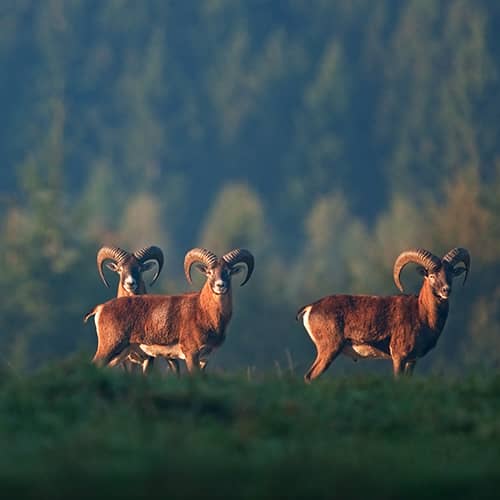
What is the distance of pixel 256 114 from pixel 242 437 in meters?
157

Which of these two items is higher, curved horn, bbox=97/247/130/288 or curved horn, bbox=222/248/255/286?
curved horn, bbox=97/247/130/288

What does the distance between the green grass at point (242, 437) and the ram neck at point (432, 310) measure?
17.9ft

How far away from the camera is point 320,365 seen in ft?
80.8

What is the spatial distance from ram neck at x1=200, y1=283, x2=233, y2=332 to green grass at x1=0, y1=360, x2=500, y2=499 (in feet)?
18.5

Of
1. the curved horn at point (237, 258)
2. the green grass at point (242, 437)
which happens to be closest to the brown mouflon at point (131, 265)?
the curved horn at point (237, 258)

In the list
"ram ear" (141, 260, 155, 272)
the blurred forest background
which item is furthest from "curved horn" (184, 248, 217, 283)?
the blurred forest background

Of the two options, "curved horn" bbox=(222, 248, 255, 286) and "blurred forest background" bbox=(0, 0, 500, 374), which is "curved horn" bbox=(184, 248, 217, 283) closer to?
"curved horn" bbox=(222, 248, 255, 286)

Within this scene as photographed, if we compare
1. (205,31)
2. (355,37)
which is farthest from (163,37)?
(355,37)

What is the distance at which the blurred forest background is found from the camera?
130 metres

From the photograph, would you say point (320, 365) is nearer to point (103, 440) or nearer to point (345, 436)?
point (345, 436)

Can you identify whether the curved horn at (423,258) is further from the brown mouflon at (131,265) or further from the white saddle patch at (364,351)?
the brown mouflon at (131,265)

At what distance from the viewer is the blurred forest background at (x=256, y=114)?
130300 millimetres

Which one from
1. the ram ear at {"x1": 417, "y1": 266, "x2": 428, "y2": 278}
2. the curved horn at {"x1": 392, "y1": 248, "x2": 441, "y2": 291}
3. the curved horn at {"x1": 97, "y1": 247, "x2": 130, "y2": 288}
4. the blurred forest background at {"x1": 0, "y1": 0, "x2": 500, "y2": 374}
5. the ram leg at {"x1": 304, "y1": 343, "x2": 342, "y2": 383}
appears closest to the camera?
the ram leg at {"x1": 304, "y1": 343, "x2": 342, "y2": 383}

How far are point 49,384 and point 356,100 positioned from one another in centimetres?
15775
